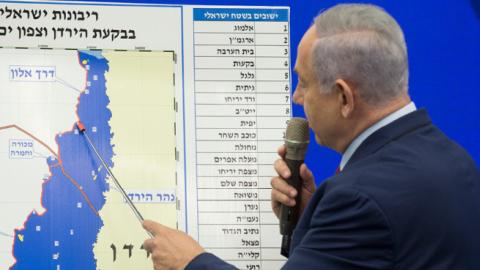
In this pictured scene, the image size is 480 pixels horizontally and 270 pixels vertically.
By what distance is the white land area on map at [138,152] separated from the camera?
186 centimetres

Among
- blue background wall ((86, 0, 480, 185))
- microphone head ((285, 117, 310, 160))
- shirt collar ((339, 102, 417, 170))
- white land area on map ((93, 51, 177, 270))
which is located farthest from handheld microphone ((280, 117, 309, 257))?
blue background wall ((86, 0, 480, 185))

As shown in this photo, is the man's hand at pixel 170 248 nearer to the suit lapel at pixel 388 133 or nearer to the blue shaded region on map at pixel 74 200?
the blue shaded region on map at pixel 74 200

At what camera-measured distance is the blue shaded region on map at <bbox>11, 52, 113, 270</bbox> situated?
1.82m

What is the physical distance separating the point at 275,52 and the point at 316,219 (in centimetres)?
82

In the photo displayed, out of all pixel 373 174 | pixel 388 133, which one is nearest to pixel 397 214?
pixel 373 174

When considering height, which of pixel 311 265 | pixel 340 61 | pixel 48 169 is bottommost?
pixel 311 265

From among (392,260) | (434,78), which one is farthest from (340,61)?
(434,78)

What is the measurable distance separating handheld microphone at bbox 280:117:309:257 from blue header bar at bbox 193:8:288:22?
19.6 inches

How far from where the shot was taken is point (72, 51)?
1912mm

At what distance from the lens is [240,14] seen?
2018 millimetres

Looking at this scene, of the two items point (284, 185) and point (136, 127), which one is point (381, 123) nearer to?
point (284, 185)

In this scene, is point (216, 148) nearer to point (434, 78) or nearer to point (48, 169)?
point (48, 169)

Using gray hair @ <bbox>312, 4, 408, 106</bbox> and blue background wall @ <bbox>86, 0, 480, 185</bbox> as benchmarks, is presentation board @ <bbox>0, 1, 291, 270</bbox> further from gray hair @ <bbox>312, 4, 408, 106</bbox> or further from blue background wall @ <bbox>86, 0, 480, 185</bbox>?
gray hair @ <bbox>312, 4, 408, 106</bbox>

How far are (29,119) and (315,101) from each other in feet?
2.80
